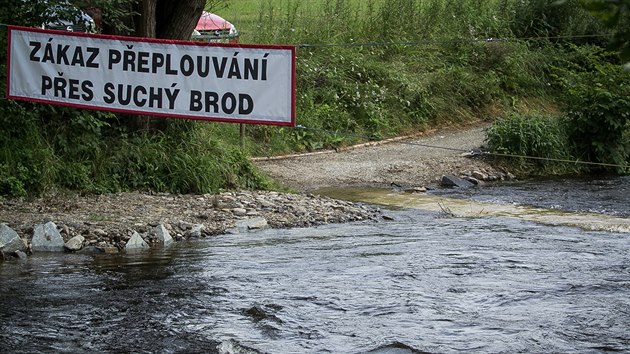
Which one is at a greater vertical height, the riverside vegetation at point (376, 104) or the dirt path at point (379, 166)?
the riverside vegetation at point (376, 104)

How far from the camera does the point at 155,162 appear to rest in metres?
13.2

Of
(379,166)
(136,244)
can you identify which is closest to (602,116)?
(379,166)

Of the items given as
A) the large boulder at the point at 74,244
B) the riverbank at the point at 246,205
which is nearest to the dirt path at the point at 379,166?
the riverbank at the point at 246,205

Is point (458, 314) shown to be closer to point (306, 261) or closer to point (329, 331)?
point (329, 331)

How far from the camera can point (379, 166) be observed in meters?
17.5

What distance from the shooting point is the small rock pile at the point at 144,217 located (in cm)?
1050

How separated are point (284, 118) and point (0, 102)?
3649mm

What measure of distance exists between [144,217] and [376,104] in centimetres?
940

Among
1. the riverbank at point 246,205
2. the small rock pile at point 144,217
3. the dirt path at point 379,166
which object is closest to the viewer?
→ the small rock pile at point 144,217

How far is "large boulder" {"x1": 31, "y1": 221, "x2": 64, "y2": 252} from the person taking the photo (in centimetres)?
1040

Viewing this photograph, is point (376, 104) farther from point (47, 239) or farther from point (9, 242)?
point (9, 242)

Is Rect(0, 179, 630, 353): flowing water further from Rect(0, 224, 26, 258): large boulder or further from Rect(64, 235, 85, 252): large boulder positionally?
Rect(0, 224, 26, 258): large boulder

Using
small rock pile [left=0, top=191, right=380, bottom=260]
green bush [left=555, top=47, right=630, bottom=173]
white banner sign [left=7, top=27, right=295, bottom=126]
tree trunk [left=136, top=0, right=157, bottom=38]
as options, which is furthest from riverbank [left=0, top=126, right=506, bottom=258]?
tree trunk [left=136, top=0, right=157, bottom=38]

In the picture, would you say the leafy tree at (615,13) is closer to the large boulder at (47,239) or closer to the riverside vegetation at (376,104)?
the riverside vegetation at (376,104)
